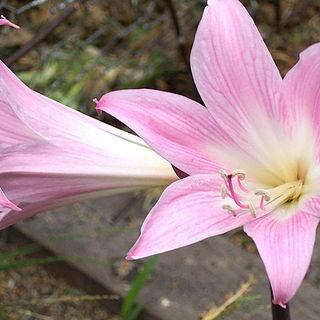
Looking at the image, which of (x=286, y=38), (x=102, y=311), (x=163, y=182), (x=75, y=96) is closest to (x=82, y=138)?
(x=163, y=182)

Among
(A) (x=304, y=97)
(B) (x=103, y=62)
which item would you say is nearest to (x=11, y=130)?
(A) (x=304, y=97)

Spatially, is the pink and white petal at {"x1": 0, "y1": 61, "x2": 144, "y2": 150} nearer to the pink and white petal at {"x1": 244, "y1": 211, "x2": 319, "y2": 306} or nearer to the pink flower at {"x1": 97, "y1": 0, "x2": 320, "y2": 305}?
the pink flower at {"x1": 97, "y1": 0, "x2": 320, "y2": 305}

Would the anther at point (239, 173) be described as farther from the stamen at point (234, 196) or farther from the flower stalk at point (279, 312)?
the flower stalk at point (279, 312)

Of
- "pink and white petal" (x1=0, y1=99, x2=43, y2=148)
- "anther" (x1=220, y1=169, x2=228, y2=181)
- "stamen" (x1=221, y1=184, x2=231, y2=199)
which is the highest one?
"pink and white petal" (x1=0, y1=99, x2=43, y2=148)

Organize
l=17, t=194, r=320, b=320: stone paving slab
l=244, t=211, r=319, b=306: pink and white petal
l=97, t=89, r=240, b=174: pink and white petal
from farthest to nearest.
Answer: l=17, t=194, r=320, b=320: stone paving slab, l=97, t=89, r=240, b=174: pink and white petal, l=244, t=211, r=319, b=306: pink and white petal

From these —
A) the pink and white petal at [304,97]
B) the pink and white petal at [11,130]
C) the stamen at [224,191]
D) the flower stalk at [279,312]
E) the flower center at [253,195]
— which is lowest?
the flower stalk at [279,312]

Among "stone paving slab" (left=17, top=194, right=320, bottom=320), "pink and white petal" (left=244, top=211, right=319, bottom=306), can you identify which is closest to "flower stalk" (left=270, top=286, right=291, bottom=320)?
"pink and white petal" (left=244, top=211, right=319, bottom=306)

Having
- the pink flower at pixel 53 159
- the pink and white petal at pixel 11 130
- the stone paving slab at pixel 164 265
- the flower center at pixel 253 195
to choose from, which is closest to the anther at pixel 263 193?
the flower center at pixel 253 195
